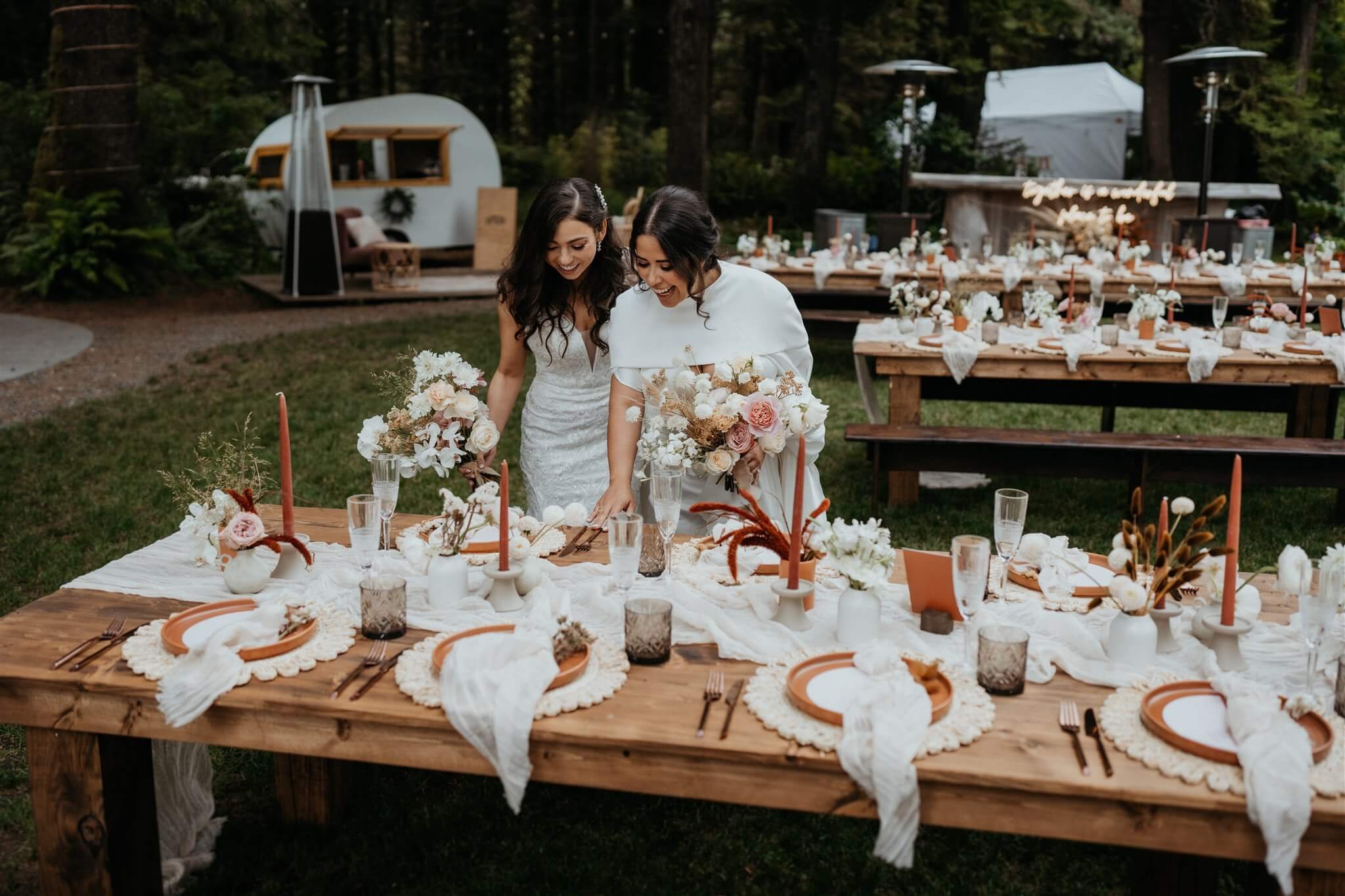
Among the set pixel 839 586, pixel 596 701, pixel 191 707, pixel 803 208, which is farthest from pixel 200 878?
pixel 803 208

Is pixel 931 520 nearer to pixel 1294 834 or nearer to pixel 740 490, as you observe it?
pixel 740 490

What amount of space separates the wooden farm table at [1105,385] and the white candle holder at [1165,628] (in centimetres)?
395

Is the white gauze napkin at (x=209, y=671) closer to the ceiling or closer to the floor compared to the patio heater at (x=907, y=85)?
closer to the floor

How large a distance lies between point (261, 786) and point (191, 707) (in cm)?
145

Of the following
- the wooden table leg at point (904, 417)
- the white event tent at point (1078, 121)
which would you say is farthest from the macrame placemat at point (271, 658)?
the white event tent at point (1078, 121)

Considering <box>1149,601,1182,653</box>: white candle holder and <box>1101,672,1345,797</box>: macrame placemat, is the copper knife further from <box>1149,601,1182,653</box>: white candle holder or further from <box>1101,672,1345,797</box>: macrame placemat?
<box>1149,601,1182,653</box>: white candle holder

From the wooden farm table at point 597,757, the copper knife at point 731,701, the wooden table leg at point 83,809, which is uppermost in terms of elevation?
the copper knife at point 731,701

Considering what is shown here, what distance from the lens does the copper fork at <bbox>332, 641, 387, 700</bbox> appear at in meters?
2.28

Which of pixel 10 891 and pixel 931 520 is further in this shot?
pixel 931 520

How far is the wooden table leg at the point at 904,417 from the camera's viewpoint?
6414mm

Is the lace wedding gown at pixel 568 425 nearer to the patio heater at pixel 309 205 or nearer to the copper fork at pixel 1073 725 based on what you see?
the copper fork at pixel 1073 725

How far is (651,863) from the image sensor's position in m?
3.20

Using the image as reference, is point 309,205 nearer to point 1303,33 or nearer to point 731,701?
point 731,701

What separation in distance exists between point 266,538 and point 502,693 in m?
0.91
